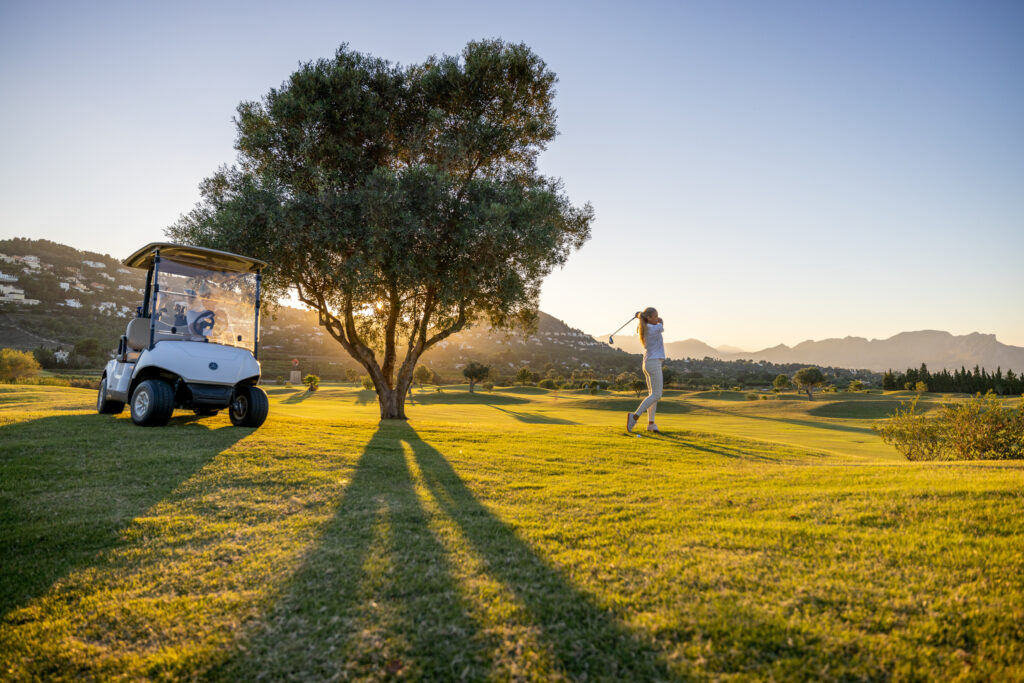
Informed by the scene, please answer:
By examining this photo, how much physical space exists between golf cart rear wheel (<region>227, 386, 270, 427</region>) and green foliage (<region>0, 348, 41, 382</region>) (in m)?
30.3

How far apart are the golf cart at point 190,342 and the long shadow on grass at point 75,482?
23.9 inches

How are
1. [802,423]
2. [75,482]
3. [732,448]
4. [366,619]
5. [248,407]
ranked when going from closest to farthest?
[366,619] < [75,482] < [248,407] < [732,448] < [802,423]

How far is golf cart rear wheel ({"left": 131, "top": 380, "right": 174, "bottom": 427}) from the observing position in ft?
33.0

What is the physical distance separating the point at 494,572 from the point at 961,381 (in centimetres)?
7936

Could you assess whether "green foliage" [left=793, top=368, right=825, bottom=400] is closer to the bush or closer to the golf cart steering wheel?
the bush

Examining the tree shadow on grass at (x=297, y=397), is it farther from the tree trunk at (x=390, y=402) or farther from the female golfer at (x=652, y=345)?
the female golfer at (x=652, y=345)

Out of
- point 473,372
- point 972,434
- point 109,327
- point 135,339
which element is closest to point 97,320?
point 109,327

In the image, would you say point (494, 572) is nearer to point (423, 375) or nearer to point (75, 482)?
point (75, 482)

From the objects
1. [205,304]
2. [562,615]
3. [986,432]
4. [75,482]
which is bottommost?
[75,482]

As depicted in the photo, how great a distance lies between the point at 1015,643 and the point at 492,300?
1445cm

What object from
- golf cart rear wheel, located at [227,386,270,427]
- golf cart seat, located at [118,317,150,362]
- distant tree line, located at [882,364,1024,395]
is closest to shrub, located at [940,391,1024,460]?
golf cart rear wheel, located at [227,386,270,427]

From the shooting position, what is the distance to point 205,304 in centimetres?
1130

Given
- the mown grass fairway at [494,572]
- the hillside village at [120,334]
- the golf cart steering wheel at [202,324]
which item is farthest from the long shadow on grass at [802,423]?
the golf cart steering wheel at [202,324]

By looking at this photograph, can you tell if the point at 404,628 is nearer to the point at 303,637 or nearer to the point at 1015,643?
the point at 303,637
